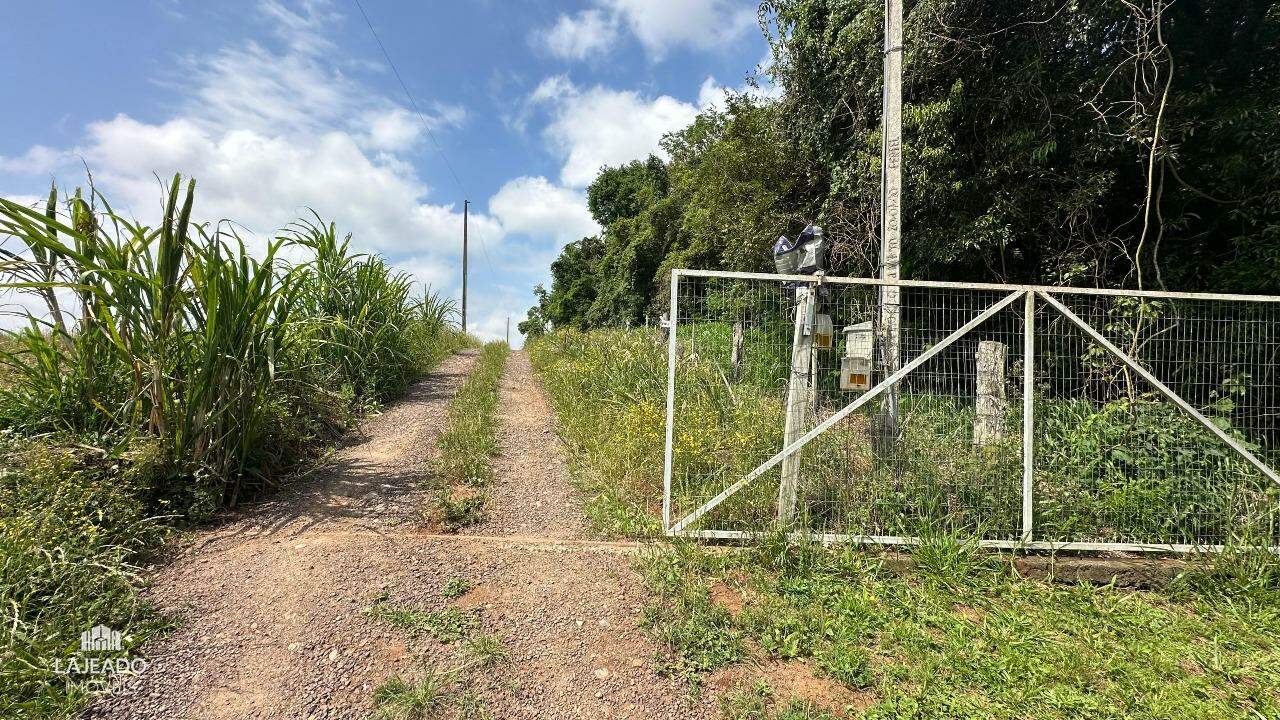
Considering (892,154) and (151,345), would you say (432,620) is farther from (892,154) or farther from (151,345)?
(892,154)

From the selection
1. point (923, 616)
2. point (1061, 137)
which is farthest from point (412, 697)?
point (1061, 137)

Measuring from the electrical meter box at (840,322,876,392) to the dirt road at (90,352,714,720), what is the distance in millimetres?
1695

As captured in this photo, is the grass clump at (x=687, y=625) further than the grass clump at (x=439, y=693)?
Yes

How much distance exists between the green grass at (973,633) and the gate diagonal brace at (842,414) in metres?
0.27

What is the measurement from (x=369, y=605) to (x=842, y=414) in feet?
8.60

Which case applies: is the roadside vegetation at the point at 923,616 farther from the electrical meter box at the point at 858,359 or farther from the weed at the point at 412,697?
the weed at the point at 412,697

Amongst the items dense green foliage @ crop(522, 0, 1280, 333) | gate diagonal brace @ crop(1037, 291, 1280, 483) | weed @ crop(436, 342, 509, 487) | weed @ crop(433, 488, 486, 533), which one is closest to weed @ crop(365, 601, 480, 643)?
weed @ crop(433, 488, 486, 533)

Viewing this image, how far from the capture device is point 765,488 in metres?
3.17

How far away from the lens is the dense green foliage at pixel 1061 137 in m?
4.70

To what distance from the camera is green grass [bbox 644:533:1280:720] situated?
202cm

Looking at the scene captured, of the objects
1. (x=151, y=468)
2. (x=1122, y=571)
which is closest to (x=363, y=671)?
(x=151, y=468)

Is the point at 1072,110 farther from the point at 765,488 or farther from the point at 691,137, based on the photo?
the point at 691,137

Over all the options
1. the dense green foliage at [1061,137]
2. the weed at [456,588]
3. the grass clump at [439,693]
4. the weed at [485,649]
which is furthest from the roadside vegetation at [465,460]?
the dense green foliage at [1061,137]

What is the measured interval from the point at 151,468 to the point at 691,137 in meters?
17.6
